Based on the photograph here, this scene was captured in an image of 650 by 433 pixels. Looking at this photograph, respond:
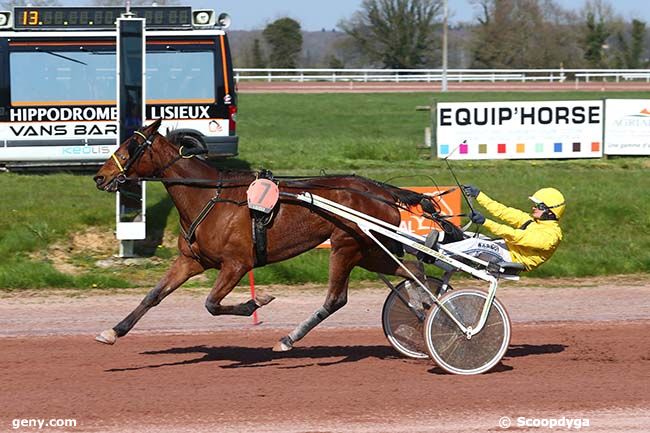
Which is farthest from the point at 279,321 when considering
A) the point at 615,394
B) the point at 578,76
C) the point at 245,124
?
the point at 578,76

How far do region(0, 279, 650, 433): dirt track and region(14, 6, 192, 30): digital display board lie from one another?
337 inches

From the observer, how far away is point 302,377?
777 centimetres

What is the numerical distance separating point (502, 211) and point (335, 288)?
1.38m

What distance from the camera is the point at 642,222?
14812 millimetres

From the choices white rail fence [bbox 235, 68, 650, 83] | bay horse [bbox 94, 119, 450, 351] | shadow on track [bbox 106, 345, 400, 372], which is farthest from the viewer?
white rail fence [bbox 235, 68, 650, 83]

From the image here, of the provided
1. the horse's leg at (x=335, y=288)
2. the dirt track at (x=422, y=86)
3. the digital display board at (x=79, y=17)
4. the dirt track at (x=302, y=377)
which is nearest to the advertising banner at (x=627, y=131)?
the digital display board at (x=79, y=17)

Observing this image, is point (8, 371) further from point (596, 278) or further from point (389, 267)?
point (596, 278)

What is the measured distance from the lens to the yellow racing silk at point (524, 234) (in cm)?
773

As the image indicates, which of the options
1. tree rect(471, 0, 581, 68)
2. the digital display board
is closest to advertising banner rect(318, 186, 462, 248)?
the digital display board

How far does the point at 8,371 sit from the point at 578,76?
153 feet

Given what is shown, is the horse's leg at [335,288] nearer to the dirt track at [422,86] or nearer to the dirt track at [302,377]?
the dirt track at [302,377]

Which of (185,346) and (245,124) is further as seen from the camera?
(245,124)

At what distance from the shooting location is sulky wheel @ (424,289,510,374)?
25.1 ft

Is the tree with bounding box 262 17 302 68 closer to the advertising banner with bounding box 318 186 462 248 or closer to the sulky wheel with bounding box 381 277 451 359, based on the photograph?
the advertising banner with bounding box 318 186 462 248
